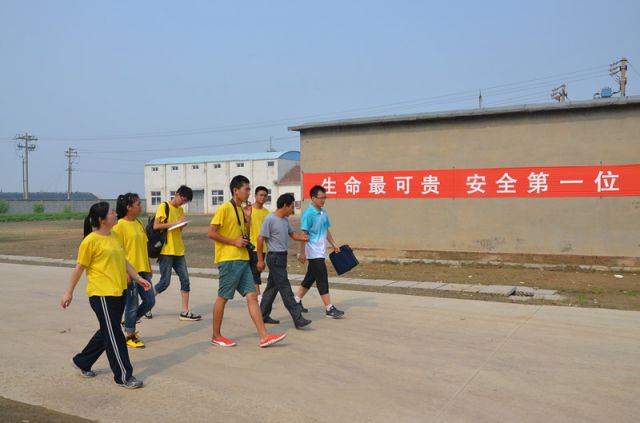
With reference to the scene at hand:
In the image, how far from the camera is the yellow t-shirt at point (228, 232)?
6035 millimetres

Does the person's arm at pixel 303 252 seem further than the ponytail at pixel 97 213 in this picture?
Yes

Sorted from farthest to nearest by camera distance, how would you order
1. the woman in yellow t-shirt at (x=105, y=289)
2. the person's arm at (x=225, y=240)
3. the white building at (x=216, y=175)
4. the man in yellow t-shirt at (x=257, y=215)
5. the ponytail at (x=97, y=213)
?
the white building at (x=216, y=175), the man in yellow t-shirt at (x=257, y=215), the person's arm at (x=225, y=240), the ponytail at (x=97, y=213), the woman in yellow t-shirt at (x=105, y=289)

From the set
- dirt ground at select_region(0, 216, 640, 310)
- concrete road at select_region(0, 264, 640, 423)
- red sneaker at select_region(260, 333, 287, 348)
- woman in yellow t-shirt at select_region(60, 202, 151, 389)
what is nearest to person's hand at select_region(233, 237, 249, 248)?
red sneaker at select_region(260, 333, 287, 348)

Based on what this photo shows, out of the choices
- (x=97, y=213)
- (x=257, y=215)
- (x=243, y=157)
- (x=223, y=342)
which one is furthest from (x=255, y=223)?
(x=243, y=157)

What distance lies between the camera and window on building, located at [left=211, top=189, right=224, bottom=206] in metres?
59.9

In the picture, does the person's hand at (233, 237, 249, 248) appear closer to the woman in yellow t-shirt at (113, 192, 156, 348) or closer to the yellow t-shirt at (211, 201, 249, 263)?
the yellow t-shirt at (211, 201, 249, 263)

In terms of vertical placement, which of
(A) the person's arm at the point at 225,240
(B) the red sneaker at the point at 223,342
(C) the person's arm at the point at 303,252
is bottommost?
(B) the red sneaker at the point at 223,342

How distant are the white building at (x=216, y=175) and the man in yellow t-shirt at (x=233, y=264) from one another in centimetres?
4828

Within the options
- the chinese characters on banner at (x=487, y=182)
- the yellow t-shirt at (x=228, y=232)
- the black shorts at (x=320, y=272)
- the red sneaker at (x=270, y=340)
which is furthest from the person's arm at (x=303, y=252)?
the chinese characters on banner at (x=487, y=182)

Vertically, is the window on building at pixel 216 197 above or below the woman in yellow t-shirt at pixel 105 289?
above

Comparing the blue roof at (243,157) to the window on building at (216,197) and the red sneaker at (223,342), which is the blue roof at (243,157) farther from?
the red sneaker at (223,342)

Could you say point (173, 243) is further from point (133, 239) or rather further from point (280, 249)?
point (280, 249)

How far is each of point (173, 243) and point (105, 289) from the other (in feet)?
8.73

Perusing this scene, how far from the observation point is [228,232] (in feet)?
20.0
